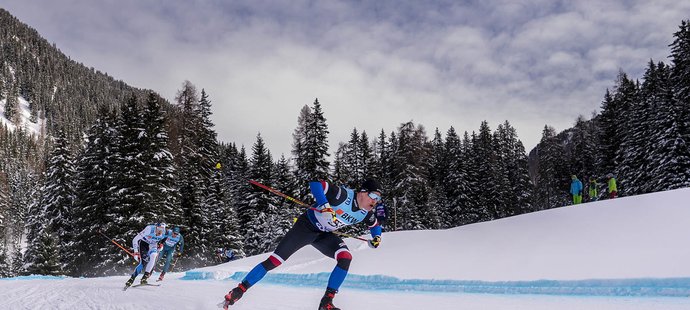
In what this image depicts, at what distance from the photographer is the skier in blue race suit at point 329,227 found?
19.1 ft

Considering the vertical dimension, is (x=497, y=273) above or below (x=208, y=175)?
below

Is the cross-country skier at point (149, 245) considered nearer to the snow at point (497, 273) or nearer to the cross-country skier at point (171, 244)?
the snow at point (497, 273)

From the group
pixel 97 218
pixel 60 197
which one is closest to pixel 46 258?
pixel 97 218

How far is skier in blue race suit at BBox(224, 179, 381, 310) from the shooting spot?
5836mm

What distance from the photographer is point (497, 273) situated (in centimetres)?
1166

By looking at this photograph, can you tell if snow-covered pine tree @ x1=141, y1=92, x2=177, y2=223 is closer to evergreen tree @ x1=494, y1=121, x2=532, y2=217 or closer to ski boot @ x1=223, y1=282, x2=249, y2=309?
ski boot @ x1=223, y1=282, x2=249, y2=309

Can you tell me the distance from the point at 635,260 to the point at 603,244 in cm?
187

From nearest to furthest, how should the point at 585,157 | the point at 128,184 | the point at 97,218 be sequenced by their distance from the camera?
1. the point at 128,184
2. the point at 97,218
3. the point at 585,157

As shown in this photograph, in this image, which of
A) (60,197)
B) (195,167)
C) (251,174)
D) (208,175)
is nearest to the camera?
(60,197)

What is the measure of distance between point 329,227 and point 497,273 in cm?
722

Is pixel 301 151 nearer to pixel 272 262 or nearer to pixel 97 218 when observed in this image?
pixel 97 218

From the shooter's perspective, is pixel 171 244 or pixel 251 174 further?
pixel 251 174

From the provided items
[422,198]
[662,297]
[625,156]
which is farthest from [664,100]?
[662,297]

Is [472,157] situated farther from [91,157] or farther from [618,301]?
[618,301]
